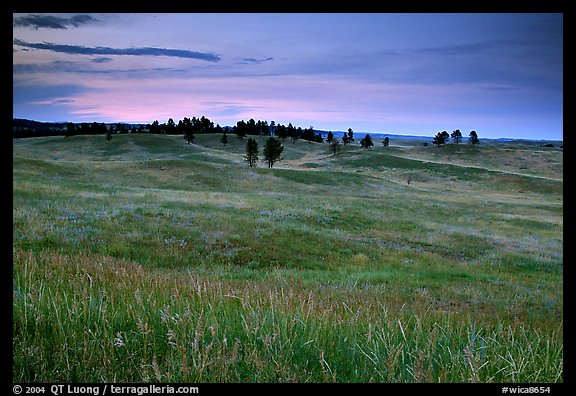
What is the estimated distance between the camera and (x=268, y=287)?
7863 mm

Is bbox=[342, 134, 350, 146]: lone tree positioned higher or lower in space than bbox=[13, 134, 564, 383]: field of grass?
higher

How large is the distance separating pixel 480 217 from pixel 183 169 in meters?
44.0

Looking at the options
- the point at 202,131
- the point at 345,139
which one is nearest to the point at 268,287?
the point at 345,139

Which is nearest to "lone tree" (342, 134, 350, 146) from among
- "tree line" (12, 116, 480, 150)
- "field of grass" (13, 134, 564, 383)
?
"tree line" (12, 116, 480, 150)

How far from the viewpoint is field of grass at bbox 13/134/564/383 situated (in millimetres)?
2734

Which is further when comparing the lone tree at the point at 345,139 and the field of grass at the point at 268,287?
the lone tree at the point at 345,139

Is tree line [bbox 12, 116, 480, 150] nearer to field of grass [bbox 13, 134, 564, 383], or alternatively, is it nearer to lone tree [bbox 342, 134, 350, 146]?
lone tree [bbox 342, 134, 350, 146]

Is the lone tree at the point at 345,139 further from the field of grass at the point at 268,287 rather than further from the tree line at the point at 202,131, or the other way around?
the field of grass at the point at 268,287

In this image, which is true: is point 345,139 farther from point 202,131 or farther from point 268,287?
point 268,287

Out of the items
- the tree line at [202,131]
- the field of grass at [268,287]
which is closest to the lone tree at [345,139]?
the tree line at [202,131]

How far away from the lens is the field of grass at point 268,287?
2.73 meters
